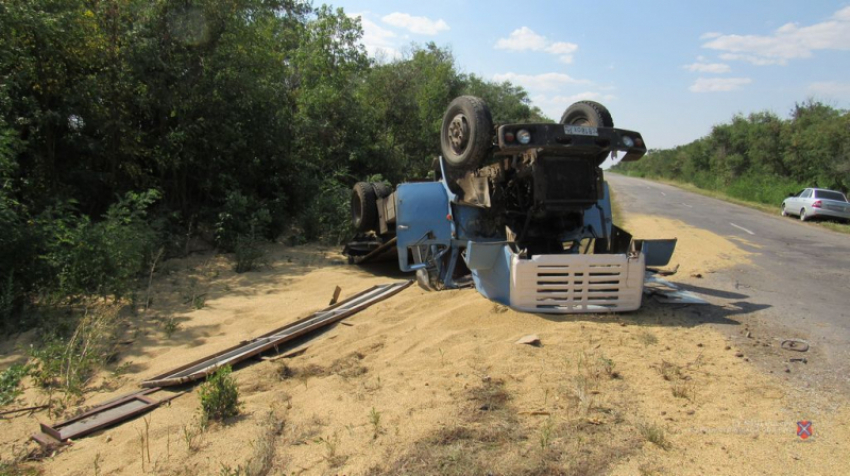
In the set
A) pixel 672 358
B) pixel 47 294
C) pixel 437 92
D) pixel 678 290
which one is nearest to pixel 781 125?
pixel 437 92

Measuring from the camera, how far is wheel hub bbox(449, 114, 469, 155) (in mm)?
5973

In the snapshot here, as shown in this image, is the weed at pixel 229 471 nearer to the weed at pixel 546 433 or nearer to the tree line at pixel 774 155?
the weed at pixel 546 433

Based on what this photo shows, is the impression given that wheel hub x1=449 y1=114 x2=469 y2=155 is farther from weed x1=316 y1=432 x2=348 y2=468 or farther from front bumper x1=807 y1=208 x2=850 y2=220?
front bumper x1=807 y1=208 x2=850 y2=220

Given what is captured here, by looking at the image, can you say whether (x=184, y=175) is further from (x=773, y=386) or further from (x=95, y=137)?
(x=773, y=386)

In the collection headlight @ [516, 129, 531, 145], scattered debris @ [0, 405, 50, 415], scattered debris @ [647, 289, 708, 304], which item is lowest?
scattered debris @ [0, 405, 50, 415]

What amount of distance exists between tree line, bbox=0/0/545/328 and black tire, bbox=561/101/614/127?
577 centimetres

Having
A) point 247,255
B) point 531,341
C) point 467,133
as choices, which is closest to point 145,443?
point 531,341

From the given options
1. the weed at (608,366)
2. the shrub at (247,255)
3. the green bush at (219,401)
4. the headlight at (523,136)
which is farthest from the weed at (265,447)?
the shrub at (247,255)

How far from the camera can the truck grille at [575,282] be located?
5129 mm

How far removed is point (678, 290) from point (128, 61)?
29.8ft

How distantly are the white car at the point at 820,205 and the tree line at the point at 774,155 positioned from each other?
898 cm

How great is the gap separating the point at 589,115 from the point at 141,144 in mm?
7743

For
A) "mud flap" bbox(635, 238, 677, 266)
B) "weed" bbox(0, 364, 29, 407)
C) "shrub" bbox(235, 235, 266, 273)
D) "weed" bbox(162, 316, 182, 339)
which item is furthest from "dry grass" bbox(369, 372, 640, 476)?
"shrub" bbox(235, 235, 266, 273)

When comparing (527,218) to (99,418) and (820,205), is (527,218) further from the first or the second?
(820,205)
